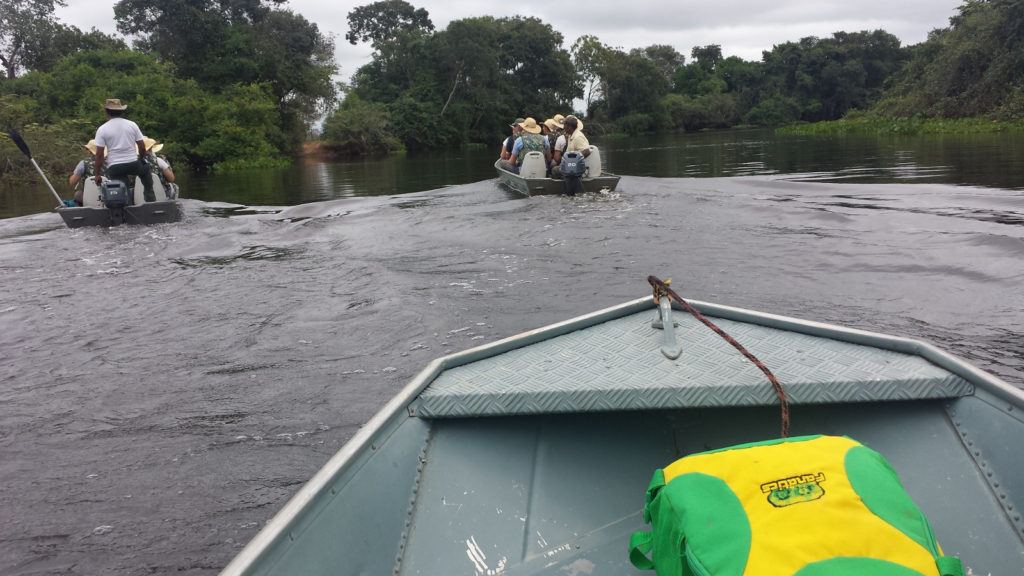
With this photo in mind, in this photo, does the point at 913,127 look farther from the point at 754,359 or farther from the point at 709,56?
the point at 709,56

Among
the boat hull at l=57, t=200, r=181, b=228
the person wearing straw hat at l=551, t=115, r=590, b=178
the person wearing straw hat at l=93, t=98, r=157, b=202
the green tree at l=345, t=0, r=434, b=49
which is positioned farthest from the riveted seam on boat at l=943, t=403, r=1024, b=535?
the green tree at l=345, t=0, r=434, b=49

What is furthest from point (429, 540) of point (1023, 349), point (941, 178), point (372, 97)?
point (372, 97)

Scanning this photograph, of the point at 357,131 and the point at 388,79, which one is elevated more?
the point at 388,79

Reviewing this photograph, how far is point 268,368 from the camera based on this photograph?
4.48 metres

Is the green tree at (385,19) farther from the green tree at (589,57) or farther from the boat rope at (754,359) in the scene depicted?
the boat rope at (754,359)

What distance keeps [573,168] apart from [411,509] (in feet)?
31.6

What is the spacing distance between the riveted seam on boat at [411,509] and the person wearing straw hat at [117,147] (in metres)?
9.92

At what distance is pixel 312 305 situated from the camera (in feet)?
19.5

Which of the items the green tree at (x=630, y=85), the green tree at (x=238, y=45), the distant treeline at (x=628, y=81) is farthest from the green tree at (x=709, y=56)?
the green tree at (x=238, y=45)

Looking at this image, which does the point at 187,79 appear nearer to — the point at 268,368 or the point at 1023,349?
the point at 268,368

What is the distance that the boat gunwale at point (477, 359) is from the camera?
153cm

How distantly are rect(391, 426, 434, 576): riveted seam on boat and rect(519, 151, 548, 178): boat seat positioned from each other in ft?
33.3

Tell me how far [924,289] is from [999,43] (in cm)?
2992

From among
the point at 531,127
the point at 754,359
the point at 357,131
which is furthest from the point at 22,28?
the point at 754,359
